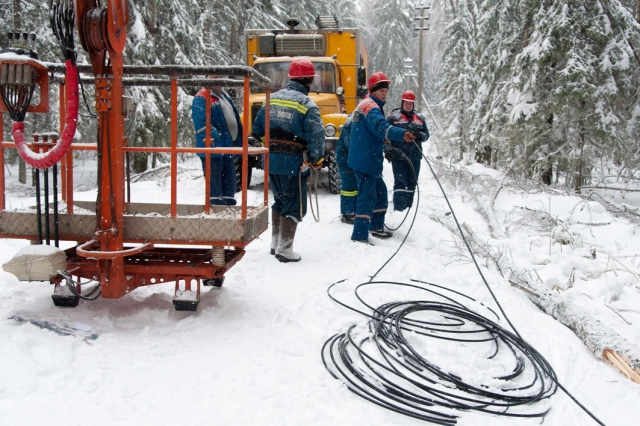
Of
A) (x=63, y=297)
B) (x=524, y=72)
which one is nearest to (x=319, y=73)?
(x=524, y=72)

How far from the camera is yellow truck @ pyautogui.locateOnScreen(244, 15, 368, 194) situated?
10.4 metres

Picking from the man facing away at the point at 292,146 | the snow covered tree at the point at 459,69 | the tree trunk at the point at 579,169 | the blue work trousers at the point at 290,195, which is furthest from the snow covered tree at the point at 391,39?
the blue work trousers at the point at 290,195

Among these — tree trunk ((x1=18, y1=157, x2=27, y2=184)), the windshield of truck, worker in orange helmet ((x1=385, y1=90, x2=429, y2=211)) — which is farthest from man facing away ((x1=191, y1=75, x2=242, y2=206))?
tree trunk ((x1=18, y1=157, x2=27, y2=184))

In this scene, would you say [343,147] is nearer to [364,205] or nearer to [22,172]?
[364,205]

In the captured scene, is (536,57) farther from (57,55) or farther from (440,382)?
(57,55)

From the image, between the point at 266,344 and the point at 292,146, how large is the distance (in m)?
2.58

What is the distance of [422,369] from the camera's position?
3146 mm

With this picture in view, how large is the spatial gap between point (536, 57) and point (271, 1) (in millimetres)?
15683

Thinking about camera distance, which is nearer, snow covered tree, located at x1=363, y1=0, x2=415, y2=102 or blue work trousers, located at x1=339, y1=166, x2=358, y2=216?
blue work trousers, located at x1=339, y1=166, x2=358, y2=216

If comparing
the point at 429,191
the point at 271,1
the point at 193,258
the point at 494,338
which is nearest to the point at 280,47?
the point at 429,191

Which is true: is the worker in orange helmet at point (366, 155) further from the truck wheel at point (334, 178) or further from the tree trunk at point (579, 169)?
the tree trunk at point (579, 169)

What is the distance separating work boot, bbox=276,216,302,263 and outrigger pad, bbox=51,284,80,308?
229 cm

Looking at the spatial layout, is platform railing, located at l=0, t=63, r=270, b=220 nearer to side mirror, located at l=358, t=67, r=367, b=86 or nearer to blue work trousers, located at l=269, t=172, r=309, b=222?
blue work trousers, located at l=269, t=172, r=309, b=222

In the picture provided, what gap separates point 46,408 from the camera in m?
2.45
